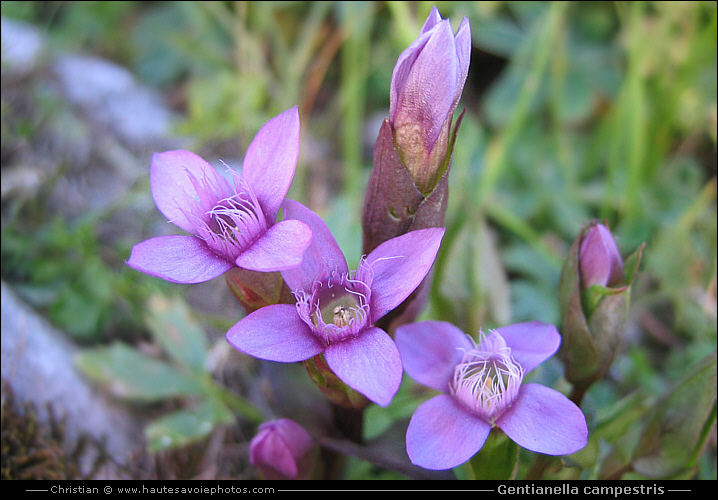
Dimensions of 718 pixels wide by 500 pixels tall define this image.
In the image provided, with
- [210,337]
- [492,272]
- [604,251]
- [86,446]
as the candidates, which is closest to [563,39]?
[492,272]

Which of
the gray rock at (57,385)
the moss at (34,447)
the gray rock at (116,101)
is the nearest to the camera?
the moss at (34,447)

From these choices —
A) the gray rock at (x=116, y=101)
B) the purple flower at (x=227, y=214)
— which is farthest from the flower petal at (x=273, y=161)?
the gray rock at (x=116, y=101)

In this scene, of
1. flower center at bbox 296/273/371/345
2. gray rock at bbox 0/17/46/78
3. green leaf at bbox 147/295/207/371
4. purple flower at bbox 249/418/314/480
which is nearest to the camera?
flower center at bbox 296/273/371/345

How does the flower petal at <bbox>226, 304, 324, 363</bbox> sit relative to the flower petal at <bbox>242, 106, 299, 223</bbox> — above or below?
below

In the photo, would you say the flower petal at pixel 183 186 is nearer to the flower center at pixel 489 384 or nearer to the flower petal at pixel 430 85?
the flower petal at pixel 430 85

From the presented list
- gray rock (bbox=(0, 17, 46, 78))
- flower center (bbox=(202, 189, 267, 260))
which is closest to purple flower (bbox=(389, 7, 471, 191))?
flower center (bbox=(202, 189, 267, 260))

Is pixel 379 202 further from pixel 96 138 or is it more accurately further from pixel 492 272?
pixel 96 138

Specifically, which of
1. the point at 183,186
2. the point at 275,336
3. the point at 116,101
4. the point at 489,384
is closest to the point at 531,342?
the point at 489,384

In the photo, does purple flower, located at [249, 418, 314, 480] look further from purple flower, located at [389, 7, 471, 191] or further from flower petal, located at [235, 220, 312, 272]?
purple flower, located at [389, 7, 471, 191]
